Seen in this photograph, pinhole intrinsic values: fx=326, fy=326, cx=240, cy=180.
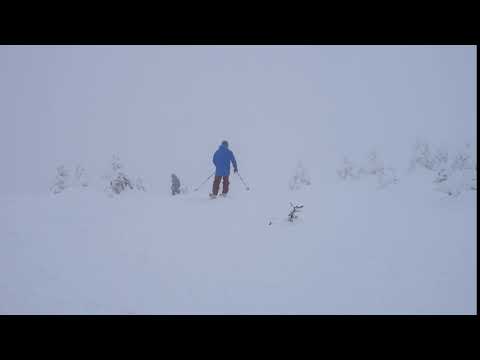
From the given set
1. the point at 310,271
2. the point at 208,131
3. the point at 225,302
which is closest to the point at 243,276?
the point at 225,302

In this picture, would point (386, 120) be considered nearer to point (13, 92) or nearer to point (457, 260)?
point (457, 260)

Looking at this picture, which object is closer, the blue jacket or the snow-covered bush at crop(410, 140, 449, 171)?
the snow-covered bush at crop(410, 140, 449, 171)

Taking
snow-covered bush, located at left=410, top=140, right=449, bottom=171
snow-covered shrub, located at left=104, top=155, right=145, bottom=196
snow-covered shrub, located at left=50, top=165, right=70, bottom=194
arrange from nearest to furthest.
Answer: snow-covered bush, located at left=410, top=140, right=449, bottom=171, snow-covered shrub, located at left=104, top=155, right=145, bottom=196, snow-covered shrub, located at left=50, top=165, right=70, bottom=194

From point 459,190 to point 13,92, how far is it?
348ft

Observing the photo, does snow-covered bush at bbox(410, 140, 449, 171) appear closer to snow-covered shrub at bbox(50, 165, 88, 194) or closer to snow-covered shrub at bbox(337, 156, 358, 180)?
snow-covered shrub at bbox(337, 156, 358, 180)

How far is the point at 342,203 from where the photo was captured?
322 inches

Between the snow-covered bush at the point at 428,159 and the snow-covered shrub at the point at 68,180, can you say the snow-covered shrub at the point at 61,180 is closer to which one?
the snow-covered shrub at the point at 68,180

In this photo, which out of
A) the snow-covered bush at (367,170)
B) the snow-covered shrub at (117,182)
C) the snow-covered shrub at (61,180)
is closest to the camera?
the snow-covered bush at (367,170)

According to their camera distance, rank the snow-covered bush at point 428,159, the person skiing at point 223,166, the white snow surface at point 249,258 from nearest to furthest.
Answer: the white snow surface at point 249,258 < the snow-covered bush at point 428,159 < the person skiing at point 223,166

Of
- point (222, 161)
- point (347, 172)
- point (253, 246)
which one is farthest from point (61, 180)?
point (347, 172)

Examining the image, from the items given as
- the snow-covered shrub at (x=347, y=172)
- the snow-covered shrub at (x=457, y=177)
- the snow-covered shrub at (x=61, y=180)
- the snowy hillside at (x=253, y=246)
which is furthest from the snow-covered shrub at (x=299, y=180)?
the snow-covered shrub at (x=61, y=180)

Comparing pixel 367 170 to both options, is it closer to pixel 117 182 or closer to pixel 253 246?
pixel 253 246

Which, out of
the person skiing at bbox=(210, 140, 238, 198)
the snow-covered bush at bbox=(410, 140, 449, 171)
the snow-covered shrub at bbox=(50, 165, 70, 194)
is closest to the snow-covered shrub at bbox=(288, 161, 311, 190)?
the person skiing at bbox=(210, 140, 238, 198)

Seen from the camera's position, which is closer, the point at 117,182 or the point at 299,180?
the point at 117,182
